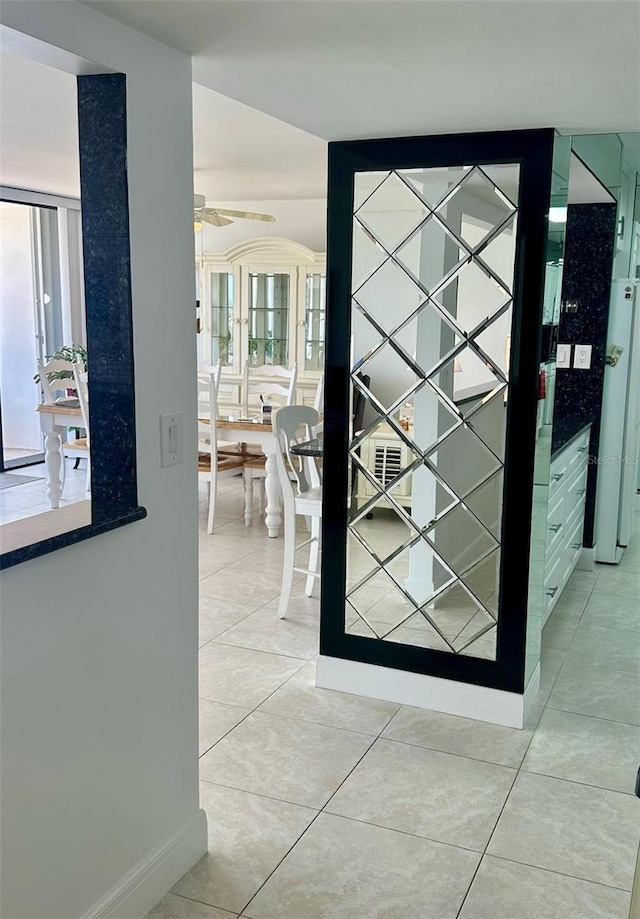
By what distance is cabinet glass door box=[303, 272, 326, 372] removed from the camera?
6.92m

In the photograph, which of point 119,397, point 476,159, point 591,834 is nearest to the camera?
point 119,397

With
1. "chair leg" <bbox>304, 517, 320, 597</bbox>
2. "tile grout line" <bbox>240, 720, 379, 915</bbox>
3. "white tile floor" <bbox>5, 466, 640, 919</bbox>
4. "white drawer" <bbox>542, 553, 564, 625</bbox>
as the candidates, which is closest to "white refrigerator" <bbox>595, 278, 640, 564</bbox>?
"white drawer" <bbox>542, 553, 564, 625</bbox>

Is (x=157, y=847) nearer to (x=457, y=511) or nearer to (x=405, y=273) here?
(x=457, y=511)

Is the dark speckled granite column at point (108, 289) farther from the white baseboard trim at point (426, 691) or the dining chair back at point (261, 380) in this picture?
the dining chair back at point (261, 380)

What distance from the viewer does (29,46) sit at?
62.2 inches

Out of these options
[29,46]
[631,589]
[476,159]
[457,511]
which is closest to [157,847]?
[457,511]

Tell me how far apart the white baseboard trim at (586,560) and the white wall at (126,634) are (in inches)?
129

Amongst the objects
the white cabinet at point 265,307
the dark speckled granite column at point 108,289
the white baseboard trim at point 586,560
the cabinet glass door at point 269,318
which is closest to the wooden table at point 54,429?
the white cabinet at point 265,307

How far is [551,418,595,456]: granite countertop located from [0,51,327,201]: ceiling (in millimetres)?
2052

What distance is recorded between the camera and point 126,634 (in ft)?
6.43

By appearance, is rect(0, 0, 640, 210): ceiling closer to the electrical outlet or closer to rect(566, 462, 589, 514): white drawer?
rect(566, 462, 589, 514): white drawer

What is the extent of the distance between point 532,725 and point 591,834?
0.65 meters

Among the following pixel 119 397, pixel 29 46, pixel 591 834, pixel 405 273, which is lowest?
pixel 591 834

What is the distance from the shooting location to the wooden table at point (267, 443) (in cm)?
528
